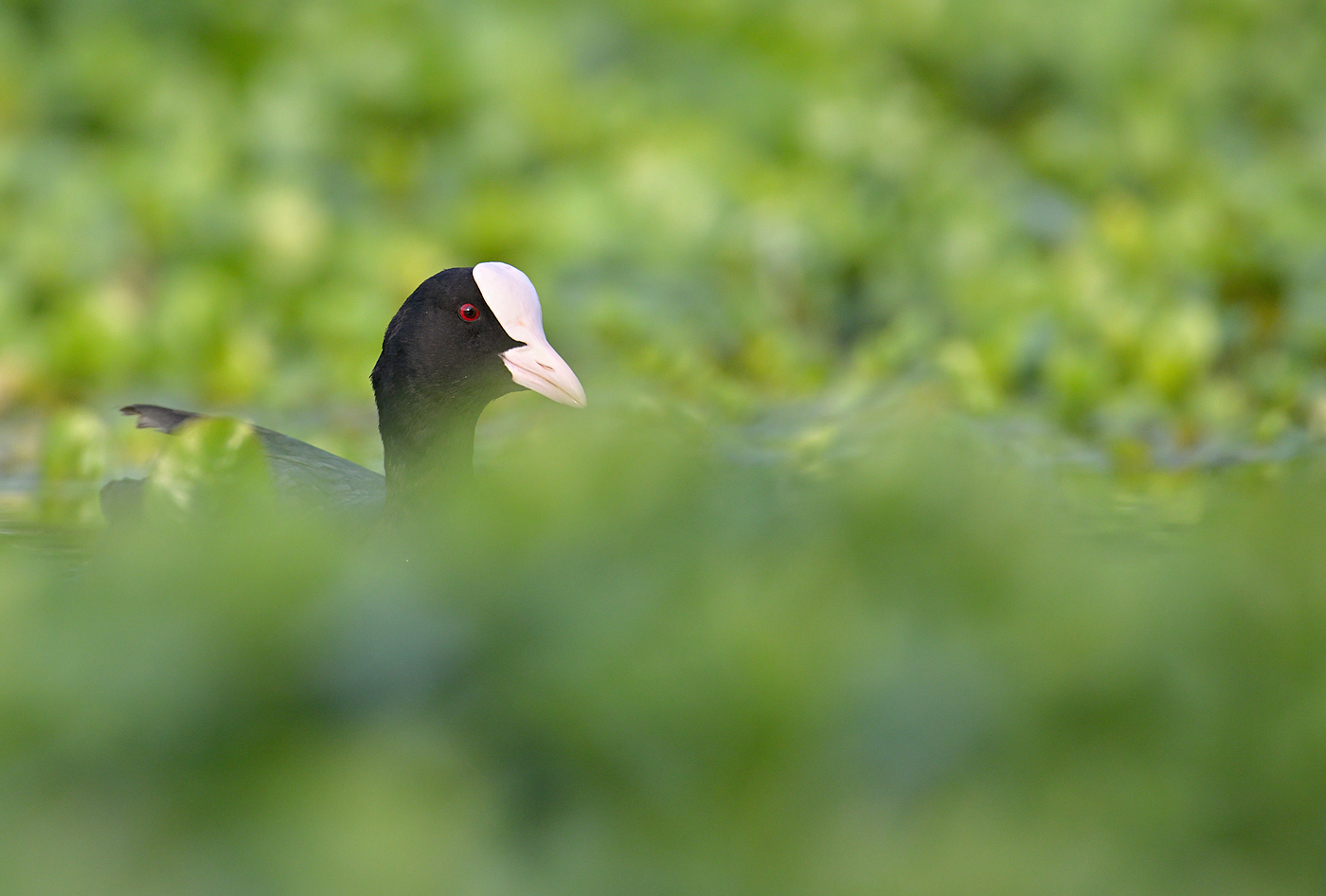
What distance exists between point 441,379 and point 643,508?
74 centimetres

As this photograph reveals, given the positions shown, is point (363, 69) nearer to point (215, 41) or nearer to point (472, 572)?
point (215, 41)

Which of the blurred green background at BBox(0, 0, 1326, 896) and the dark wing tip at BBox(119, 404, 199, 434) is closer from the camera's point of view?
the blurred green background at BBox(0, 0, 1326, 896)

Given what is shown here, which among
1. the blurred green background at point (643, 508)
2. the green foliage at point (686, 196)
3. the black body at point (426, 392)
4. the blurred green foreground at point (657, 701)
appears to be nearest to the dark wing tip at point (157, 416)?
the black body at point (426, 392)

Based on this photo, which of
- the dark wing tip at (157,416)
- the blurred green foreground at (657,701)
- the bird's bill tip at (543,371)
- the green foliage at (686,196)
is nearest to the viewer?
the blurred green foreground at (657,701)

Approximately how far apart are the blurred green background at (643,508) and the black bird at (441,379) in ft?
0.25

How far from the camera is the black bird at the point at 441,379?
1.81 meters

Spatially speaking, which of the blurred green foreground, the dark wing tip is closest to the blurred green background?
the blurred green foreground

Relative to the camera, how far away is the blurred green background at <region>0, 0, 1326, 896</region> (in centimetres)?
97

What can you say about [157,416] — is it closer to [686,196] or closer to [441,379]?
[441,379]

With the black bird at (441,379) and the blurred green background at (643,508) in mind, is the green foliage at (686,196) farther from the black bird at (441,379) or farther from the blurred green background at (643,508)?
the black bird at (441,379)

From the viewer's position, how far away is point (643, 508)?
47.3 inches

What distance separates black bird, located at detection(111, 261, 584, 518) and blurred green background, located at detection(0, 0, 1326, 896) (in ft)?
0.25

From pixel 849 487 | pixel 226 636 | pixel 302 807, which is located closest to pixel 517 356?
pixel 849 487

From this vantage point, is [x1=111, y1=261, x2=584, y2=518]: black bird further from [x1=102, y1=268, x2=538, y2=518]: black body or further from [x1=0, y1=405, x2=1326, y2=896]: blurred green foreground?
[x1=0, y1=405, x2=1326, y2=896]: blurred green foreground
